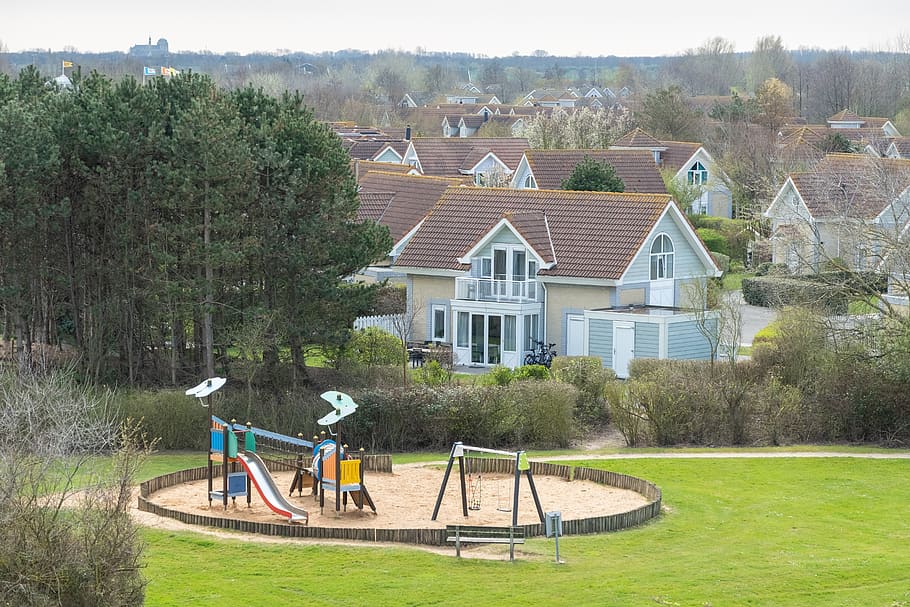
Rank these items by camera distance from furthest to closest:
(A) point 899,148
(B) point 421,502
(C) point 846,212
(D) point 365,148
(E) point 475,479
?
1. (D) point 365,148
2. (A) point 899,148
3. (C) point 846,212
4. (E) point 475,479
5. (B) point 421,502

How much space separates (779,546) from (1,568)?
38.0 feet

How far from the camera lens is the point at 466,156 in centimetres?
7881

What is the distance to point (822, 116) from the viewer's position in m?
143

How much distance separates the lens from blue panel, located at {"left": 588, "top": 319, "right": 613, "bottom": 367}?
1635 inches

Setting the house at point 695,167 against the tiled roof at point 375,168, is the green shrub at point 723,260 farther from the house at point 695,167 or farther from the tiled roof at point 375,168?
the tiled roof at point 375,168

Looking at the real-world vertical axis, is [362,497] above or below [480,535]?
above

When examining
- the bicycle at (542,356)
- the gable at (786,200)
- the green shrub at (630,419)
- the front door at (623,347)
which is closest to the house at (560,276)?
the front door at (623,347)

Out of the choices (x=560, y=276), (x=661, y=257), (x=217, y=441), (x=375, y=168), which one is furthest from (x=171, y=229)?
(x=375, y=168)

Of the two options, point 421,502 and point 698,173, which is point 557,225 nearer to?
point 421,502

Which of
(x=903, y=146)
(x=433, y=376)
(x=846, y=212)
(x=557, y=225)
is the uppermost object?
(x=903, y=146)

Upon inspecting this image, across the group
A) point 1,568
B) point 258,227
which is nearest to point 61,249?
point 258,227

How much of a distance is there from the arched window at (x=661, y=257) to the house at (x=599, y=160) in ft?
56.0

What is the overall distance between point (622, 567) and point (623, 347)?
2190 centimetres

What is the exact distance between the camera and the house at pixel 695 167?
77000 mm
